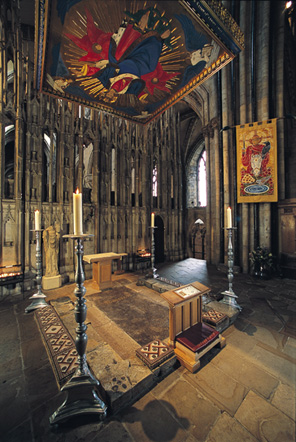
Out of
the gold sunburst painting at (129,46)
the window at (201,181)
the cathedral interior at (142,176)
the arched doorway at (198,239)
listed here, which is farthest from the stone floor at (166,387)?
the window at (201,181)

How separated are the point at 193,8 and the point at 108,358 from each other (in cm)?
648

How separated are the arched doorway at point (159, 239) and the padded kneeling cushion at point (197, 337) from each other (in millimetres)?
8242

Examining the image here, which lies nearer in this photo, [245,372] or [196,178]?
[245,372]

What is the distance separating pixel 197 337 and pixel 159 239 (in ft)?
28.8

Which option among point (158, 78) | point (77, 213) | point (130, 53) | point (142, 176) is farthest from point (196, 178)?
point (77, 213)

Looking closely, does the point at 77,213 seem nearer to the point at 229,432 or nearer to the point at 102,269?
the point at 229,432

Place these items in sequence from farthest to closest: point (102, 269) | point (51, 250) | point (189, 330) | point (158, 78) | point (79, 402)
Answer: point (51, 250) → point (102, 269) → point (158, 78) → point (189, 330) → point (79, 402)

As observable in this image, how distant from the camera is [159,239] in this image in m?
11.9

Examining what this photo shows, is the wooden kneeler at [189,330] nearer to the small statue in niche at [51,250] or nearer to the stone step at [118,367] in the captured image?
the stone step at [118,367]

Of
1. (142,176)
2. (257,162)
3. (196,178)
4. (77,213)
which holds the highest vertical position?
(196,178)

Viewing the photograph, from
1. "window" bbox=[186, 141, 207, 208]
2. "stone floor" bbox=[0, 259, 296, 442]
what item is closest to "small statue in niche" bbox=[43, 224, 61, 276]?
"stone floor" bbox=[0, 259, 296, 442]

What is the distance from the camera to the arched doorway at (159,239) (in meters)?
11.7

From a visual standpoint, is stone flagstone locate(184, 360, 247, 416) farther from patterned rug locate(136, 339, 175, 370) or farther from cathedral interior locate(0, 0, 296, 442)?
cathedral interior locate(0, 0, 296, 442)

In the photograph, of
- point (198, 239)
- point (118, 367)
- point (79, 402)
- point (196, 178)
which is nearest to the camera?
point (79, 402)
